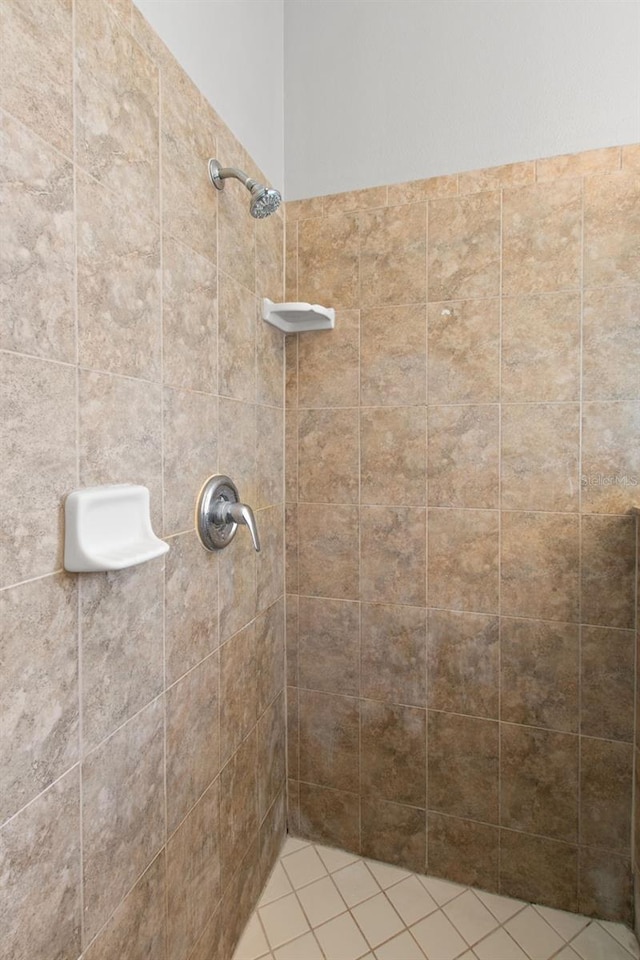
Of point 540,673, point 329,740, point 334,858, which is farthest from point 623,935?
point 329,740

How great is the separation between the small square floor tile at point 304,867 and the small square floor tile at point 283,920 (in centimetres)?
6

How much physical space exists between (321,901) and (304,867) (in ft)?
0.43

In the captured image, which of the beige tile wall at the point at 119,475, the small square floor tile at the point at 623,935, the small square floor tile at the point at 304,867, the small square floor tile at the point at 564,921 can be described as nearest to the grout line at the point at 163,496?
the beige tile wall at the point at 119,475

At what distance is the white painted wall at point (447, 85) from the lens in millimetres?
1299

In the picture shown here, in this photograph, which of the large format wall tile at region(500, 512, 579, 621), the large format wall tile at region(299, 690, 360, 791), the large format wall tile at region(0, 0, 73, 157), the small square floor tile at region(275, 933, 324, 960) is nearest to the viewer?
the large format wall tile at region(0, 0, 73, 157)

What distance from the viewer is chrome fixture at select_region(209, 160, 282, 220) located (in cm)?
109

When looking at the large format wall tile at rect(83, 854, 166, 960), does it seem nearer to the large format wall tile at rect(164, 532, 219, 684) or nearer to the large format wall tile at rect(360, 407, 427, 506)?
the large format wall tile at rect(164, 532, 219, 684)

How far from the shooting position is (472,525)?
1.43 m

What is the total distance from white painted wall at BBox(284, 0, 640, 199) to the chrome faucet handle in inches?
42.2

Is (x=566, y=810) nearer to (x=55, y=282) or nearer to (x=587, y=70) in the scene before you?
(x=55, y=282)

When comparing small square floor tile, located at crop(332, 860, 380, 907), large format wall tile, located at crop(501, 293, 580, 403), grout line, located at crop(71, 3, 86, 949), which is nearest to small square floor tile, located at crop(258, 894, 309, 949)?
small square floor tile, located at crop(332, 860, 380, 907)

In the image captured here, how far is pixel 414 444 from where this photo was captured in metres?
1.47

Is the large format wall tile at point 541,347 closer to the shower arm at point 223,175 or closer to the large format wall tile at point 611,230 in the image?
the large format wall tile at point 611,230

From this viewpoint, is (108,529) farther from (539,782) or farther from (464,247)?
(539,782)
